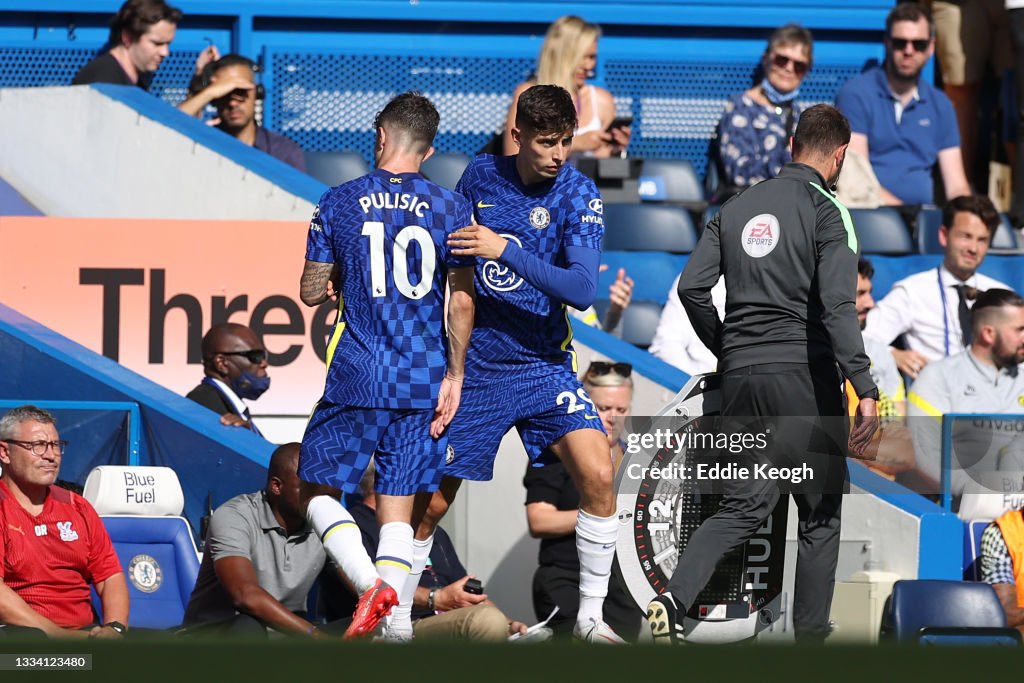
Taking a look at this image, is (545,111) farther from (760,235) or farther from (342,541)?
(342,541)

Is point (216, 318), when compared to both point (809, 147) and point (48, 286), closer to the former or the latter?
point (48, 286)

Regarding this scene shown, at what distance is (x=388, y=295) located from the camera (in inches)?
185

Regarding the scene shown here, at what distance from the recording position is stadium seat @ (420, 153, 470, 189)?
29.6 ft

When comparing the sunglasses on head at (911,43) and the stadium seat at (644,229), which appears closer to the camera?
the stadium seat at (644,229)

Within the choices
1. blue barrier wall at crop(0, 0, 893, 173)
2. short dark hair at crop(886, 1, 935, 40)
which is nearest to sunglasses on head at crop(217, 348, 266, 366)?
blue barrier wall at crop(0, 0, 893, 173)

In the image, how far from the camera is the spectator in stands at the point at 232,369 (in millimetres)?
6719

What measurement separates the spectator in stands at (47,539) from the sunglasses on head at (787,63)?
5208 millimetres

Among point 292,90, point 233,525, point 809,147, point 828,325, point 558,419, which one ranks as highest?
point 292,90

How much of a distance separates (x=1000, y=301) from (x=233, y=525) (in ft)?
10.8

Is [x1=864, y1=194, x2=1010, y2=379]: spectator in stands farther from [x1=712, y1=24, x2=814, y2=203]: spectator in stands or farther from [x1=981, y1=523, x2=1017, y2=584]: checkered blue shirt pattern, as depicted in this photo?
[x1=981, y1=523, x2=1017, y2=584]: checkered blue shirt pattern

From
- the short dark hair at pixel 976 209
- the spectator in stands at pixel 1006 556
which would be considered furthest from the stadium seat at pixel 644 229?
the spectator in stands at pixel 1006 556

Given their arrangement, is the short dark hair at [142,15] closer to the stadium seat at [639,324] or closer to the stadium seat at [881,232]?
the stadium seat at [639,324]

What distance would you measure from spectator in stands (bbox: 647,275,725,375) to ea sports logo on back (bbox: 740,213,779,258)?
2210 mm

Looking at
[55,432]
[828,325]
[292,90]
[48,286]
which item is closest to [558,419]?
[828,325]
